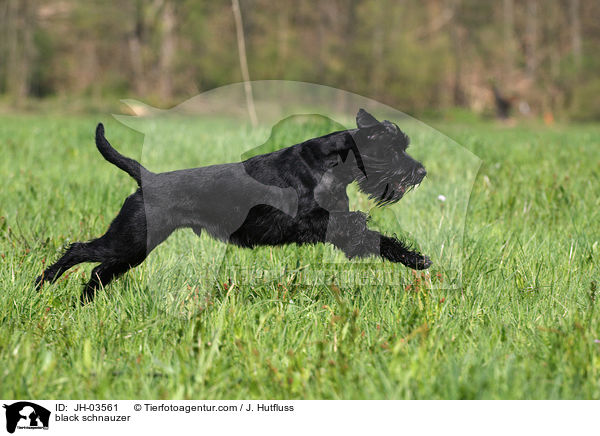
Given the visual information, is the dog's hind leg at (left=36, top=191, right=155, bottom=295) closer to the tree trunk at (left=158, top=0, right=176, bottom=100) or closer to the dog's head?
the dog's head

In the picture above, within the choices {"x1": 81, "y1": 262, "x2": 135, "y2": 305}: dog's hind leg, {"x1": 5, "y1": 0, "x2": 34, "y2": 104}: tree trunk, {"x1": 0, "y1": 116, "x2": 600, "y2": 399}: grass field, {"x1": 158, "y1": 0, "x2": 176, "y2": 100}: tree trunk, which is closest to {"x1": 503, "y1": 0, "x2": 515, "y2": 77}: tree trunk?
{"x1": 158, "y1": 0, "x2": 176, "y2": 100}: tree trunk

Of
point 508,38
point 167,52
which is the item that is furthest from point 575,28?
point 167,52

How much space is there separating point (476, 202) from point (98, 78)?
3145 cm

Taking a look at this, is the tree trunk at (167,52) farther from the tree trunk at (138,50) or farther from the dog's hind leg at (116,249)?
the dog's hind leg at (116,249)

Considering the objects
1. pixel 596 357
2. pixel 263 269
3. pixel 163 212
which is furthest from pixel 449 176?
pixel 163 212

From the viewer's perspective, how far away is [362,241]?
268cm

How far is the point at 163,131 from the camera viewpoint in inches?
114

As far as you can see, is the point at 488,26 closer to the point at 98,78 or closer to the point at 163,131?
the point at 98,78

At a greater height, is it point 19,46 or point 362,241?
point 19,46

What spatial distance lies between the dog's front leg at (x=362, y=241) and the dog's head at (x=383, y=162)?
18cm

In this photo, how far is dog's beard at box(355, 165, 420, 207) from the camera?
2.67 m

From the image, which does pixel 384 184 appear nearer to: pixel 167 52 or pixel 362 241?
pixel 362 241
